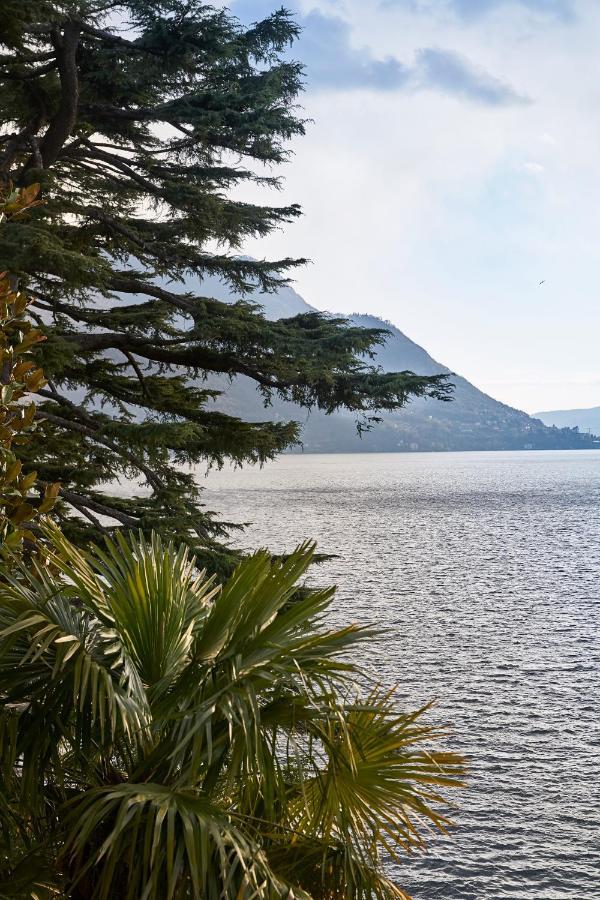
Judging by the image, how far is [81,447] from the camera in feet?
46.9

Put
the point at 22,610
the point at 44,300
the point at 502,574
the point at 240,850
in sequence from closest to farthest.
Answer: the point at 240,850
the point at 22,610
the point at 44,300
the point at 502,574

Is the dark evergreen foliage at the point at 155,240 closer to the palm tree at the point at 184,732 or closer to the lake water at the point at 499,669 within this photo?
the lake water at the point at 499,669

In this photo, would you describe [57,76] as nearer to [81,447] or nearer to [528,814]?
[81,447]

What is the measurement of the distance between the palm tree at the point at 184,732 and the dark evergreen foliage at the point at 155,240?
727 cm

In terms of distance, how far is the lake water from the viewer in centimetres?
984

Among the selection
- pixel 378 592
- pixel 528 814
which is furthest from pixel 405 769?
pixel 378 592

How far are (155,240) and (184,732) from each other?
1237 centimetres

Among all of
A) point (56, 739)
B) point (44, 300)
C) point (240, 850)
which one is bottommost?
point (240, 850)

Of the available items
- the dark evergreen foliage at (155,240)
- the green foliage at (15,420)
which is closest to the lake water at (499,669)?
the dark evergreen foliage at (155,240)

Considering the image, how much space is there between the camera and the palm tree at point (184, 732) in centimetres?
338

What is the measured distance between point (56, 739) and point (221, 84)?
10.9 metres

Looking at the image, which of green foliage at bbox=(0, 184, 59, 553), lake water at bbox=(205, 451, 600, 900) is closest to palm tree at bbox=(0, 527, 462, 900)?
green foliage at bbox=(0, 184, 59, 553)

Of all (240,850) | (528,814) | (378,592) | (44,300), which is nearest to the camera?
(240,850)

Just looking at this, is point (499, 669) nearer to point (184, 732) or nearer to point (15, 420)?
point (15, 420)
